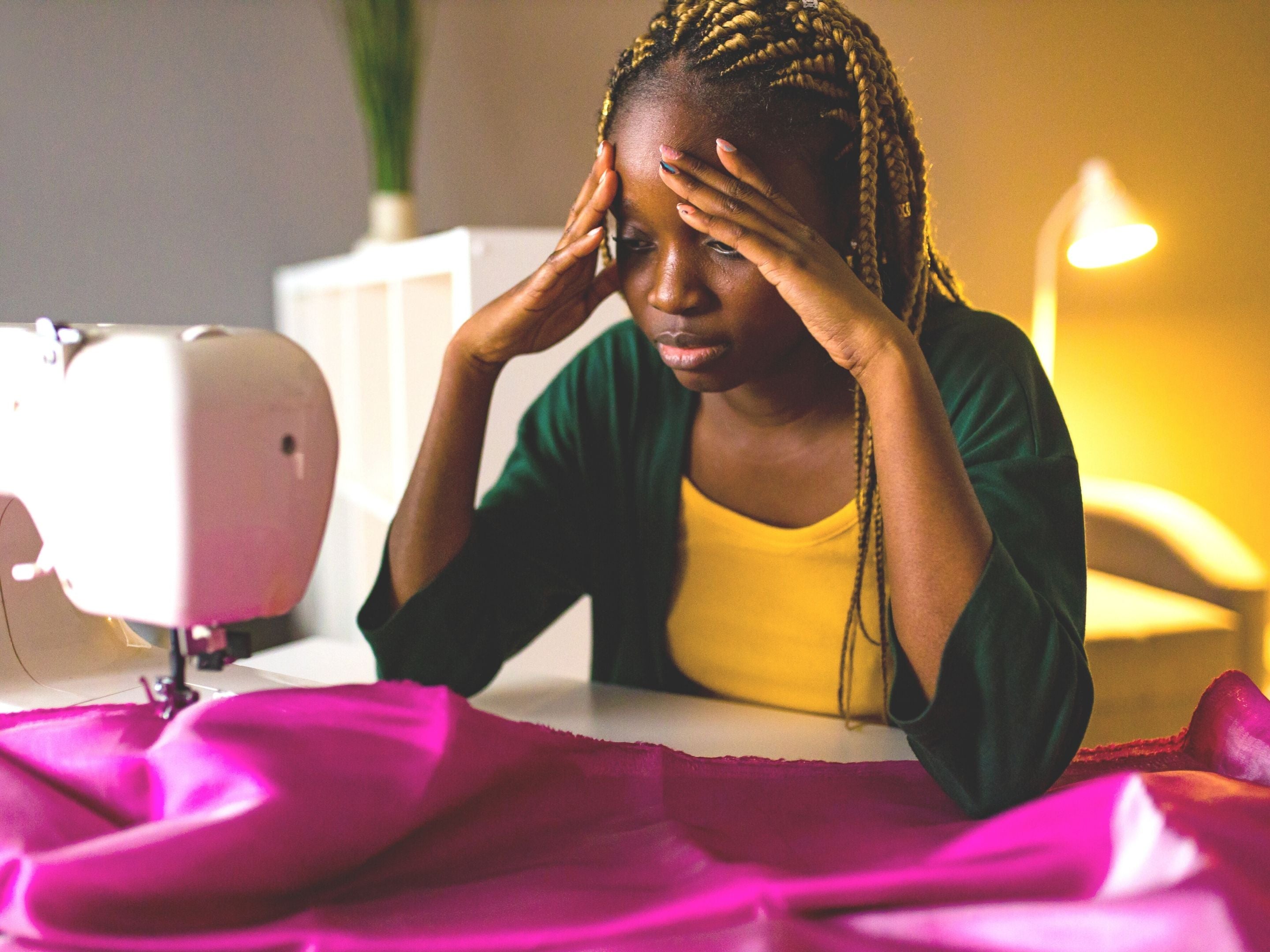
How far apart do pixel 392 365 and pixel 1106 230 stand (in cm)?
125

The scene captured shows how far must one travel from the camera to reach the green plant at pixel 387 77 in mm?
2100

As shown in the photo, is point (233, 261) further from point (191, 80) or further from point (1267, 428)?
point (1267, 428)

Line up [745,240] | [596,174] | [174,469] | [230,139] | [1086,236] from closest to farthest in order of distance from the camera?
1. [174,469]
2. [745,240]
3. [596,174]
4. [1086,236]
5. [230,139]

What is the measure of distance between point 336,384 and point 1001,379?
1648 mm

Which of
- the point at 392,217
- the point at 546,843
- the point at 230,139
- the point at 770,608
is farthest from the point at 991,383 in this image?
the point at 230,139

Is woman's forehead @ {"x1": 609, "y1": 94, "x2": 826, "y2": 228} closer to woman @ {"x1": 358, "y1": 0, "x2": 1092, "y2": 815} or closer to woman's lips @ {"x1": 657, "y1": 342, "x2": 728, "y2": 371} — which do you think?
woman @ {"x1": 358, "y1": 0, "x2": 1092, "y2": 815}

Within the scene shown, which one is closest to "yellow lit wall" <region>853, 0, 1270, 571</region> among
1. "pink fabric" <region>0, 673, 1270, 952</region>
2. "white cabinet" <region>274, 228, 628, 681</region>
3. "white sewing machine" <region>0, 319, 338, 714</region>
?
"white cabinet" <region>274, 228, 628, 681</region>

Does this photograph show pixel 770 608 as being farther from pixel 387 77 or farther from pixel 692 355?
pixel 387 77

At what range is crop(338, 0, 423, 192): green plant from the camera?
210 cm

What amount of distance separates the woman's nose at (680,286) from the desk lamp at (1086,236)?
1.02m

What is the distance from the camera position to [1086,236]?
184cm

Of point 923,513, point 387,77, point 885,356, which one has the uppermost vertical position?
point 387,77

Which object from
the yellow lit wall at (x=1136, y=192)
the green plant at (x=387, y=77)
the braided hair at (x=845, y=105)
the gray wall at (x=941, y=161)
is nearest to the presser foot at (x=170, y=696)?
the braided hair at (x=845, y=105)

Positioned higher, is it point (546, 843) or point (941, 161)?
point (941, 161)
